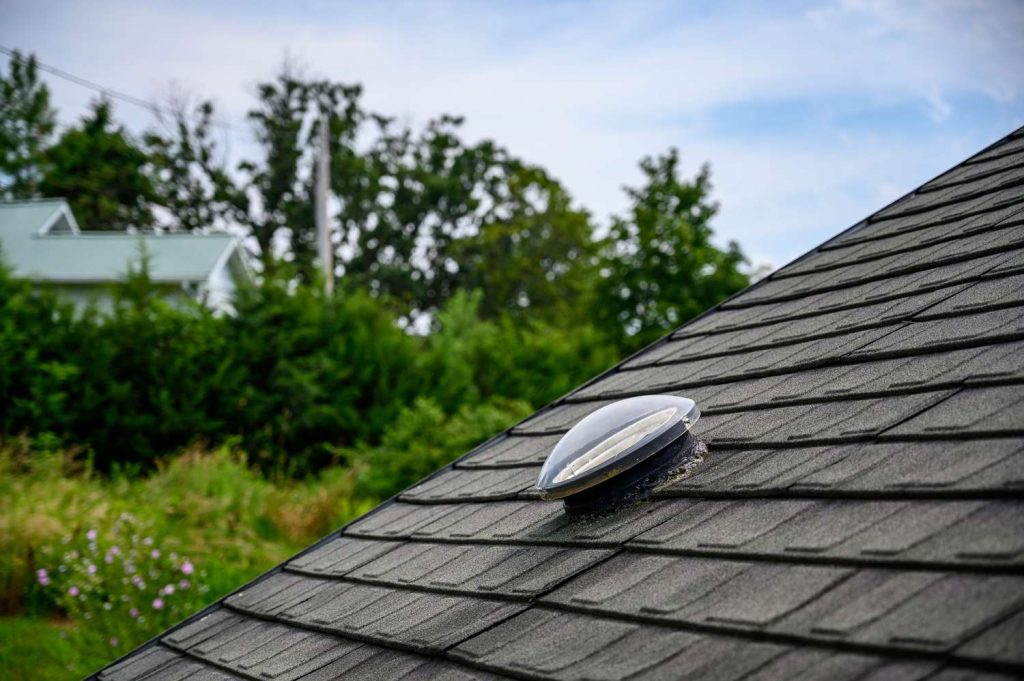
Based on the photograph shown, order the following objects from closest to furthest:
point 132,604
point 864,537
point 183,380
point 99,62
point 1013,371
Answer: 1. point 864,537
2. point 1013,371
3. point 132,604
4. point 183,380
5. point 99,62

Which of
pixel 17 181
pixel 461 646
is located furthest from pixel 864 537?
pixel 17 181

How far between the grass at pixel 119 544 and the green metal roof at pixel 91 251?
12027mm

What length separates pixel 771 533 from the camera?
1.50 m

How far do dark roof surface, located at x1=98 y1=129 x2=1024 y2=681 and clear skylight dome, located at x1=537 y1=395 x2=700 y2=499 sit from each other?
95mm

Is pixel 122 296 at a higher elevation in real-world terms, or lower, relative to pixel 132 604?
higher

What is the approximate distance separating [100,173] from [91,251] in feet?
36.3

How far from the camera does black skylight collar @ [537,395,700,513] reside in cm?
199

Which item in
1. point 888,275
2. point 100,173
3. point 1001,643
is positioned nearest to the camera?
point 1001,643

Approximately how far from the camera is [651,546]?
5.57 ft

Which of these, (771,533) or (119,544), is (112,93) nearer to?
(119,544)

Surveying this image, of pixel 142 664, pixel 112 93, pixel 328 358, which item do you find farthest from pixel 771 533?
pixel 112 93

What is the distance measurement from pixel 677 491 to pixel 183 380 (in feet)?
46.2

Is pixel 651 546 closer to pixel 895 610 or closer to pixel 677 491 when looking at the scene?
pixel 677 491

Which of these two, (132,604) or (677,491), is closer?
(677,491)
